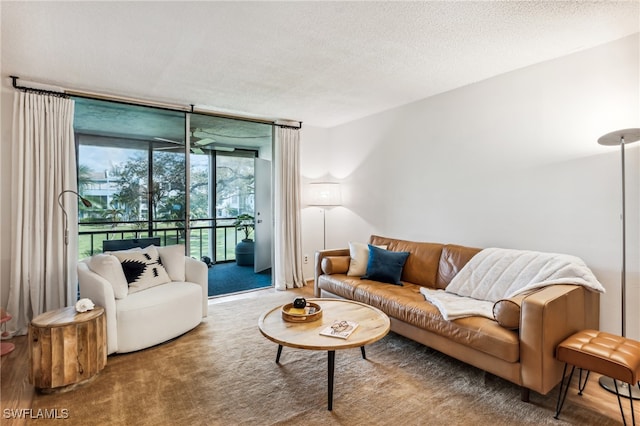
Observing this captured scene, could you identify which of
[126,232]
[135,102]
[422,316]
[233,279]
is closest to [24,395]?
[126,232]

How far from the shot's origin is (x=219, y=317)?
371 centimetres

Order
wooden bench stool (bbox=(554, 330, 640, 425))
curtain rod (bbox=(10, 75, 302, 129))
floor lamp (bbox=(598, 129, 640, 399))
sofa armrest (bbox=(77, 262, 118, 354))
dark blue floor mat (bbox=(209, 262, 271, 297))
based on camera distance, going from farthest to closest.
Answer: dark blue floor mat (bbox=(209, 262, 271, 297))
curtain rod (bbox=(10, 75, 302, 129))
sofa armrest (bbox=(77, 262, 118, 354))
floor lamp (bbox=(598, 129, 640, 399))
wooden bench stool (bbox=(554, 330, 640, 425))

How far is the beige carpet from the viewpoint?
1981 millimetres

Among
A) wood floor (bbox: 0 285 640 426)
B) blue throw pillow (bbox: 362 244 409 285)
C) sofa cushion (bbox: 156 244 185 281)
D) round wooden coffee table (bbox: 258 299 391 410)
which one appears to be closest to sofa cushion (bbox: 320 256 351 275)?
blue throw pillow (bbox: 362 244 409 285)

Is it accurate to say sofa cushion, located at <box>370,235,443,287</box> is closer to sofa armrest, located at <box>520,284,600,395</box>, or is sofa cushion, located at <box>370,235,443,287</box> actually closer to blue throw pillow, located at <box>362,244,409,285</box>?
blue throw pillow, located at <box>362,244,409,285</box>

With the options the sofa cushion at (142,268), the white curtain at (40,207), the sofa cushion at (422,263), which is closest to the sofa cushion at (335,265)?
Answer: the sofa cushion at (422,263)

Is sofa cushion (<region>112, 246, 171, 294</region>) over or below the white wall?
below

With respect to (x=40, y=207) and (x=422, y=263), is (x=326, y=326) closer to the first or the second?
(x=422, y=263)

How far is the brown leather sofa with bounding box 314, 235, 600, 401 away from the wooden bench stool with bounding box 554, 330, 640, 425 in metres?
0.07

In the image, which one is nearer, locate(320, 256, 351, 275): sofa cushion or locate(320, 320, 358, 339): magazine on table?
locate(320, 320, 358, 339): magazine on table

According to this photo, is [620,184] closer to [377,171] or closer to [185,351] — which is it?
[377,171]

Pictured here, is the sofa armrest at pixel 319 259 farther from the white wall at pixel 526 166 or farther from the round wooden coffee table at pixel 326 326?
the round wooden coffee table at pixel 326 326

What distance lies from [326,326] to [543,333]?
132 centimetres

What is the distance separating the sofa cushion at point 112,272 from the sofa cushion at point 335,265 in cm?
198
